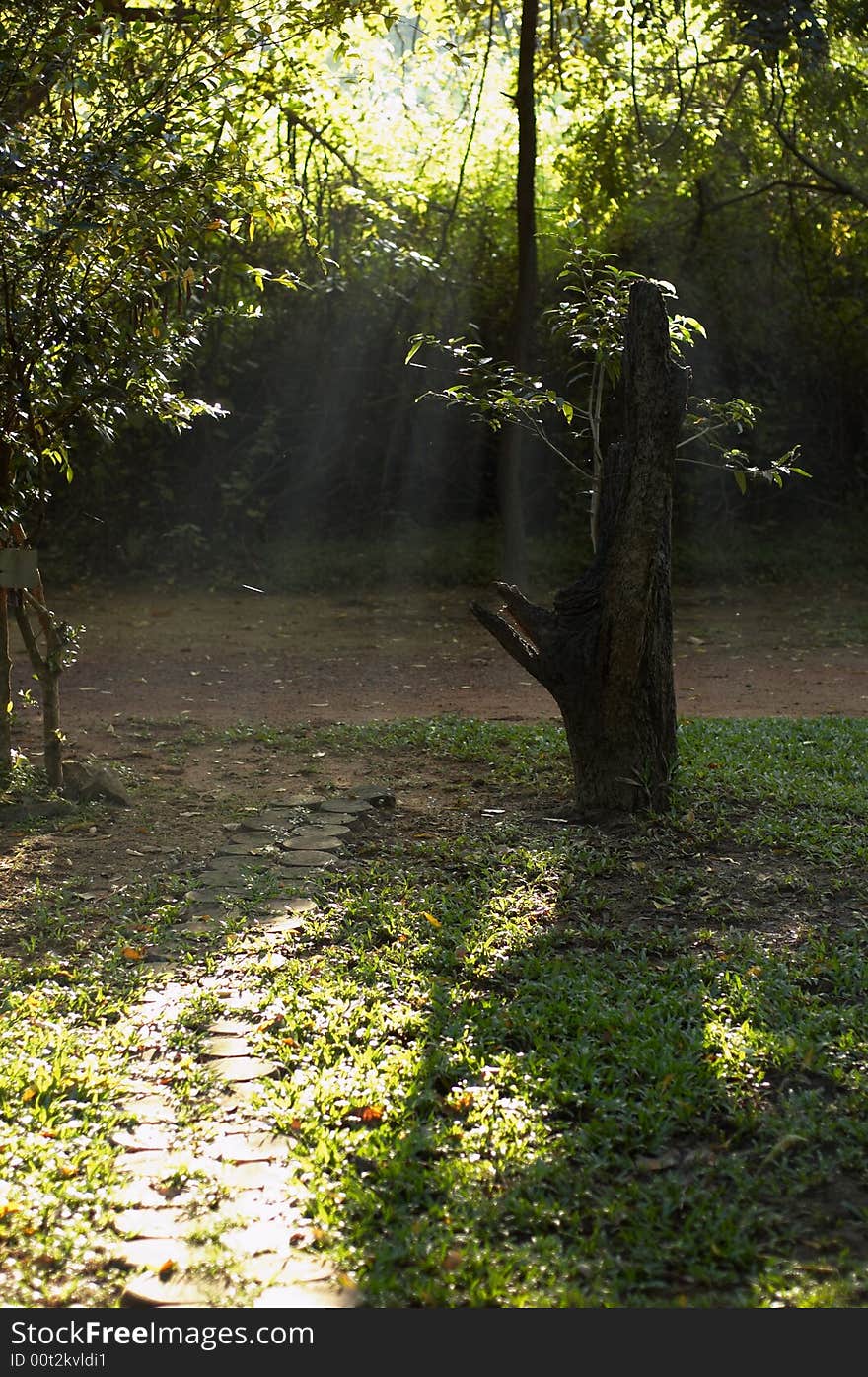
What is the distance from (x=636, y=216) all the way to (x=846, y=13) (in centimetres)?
276

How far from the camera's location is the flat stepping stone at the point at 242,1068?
3570mm

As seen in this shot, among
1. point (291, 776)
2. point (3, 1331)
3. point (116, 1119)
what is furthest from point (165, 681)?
point (3, 1331)

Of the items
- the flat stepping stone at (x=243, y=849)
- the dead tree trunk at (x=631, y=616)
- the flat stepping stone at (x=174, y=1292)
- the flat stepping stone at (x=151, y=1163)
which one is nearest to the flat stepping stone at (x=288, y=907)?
the flat stepping stone at (x=243, y=849)

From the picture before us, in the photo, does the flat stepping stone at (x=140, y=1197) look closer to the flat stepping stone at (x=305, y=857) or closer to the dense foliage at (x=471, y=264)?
the flat stepping stone at (x=305, y=857)

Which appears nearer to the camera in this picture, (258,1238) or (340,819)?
(258,1238)

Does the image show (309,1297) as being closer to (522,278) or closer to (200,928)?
(200,928)

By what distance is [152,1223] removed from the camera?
292 cm

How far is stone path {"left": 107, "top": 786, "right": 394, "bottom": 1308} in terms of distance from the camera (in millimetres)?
2695

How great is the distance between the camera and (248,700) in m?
8.78

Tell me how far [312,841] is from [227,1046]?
5.99 ft

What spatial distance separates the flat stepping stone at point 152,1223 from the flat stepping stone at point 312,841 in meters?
2.54

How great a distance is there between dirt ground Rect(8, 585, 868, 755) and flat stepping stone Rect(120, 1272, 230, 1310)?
4877 mm

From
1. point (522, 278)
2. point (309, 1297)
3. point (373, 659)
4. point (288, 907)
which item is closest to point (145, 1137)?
point (309, 1297)

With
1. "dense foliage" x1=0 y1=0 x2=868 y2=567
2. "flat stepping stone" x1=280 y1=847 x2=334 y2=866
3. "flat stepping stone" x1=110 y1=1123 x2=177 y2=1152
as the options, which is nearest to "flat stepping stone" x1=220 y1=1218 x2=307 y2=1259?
"flat stepping stone" x1=110 y1=1123 x2=177 y2=1152
